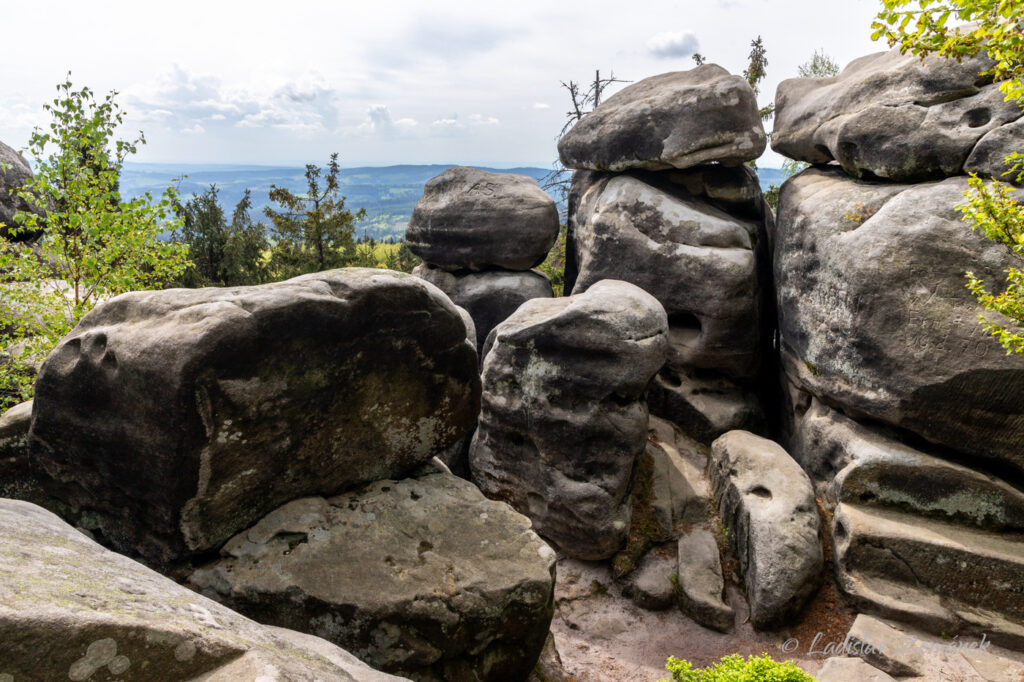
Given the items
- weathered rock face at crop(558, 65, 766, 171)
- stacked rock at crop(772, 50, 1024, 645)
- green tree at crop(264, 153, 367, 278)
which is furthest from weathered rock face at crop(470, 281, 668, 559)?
green tree at crop(264, 153, 367, 278)

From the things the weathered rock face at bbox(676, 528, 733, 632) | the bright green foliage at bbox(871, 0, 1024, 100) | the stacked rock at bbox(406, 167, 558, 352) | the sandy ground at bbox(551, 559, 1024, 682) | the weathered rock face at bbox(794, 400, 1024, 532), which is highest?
the bright green foliage at bbox(871, 0, 1024, 100)

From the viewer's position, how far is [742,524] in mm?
11516

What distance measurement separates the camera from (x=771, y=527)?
35.2 feet

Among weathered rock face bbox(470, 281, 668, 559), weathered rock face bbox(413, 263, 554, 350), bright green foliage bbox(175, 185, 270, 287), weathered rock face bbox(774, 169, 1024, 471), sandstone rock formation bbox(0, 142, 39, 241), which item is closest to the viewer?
weathered rock face bbox(774, 169, 1024, 471)

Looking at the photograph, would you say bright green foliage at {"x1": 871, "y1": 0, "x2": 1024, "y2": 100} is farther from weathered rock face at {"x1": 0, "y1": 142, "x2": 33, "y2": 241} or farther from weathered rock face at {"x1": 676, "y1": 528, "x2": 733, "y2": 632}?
weathered rock face at {"x1": 0, "y1": 142, "x2": 33, "y2": 241}

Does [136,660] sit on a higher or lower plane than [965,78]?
lower

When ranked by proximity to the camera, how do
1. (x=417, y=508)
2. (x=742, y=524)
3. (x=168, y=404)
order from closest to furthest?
(x=168, y=404), (x=417, y=508), (x=742, y=524)

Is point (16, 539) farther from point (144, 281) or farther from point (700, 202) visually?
point (700, 202)

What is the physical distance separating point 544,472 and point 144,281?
897 centimetres

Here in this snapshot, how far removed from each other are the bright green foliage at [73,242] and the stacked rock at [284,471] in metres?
4.28

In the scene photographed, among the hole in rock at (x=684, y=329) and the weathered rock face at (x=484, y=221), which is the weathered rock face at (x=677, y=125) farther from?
the hole in rock at (x=684, y=329)

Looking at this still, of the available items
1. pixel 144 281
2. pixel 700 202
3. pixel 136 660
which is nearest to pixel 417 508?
pixel 136 660

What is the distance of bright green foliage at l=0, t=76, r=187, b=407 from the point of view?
1065 cm

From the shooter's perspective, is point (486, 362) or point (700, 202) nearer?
point (486, 362)
